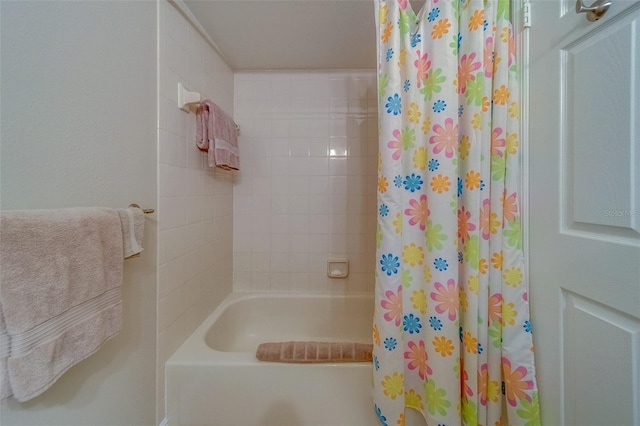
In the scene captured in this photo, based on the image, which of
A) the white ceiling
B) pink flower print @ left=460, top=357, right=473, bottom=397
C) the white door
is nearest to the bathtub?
pink flower print @ left=460, top=357, right=473, bottom=397

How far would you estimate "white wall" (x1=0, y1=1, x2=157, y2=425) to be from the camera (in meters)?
0.50

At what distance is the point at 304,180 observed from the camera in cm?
166

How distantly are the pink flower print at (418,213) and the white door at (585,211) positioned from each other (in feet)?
1.11

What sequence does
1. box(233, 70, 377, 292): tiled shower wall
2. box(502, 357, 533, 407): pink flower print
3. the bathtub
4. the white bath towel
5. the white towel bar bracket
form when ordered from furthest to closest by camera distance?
box(233, 70, 377, 292): tiled shower wall < the white towel bar bracket < the bathtub < box(502, 357, 533, 407): pink flower print < the white bath towel

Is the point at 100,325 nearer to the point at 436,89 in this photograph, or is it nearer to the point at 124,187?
the point at 124,187

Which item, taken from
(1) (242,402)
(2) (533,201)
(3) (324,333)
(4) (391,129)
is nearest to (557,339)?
(2) (533,201)

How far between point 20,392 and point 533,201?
1379mm

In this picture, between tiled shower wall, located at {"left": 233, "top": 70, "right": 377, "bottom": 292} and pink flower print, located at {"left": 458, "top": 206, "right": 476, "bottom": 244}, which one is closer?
pink flower print, located at {"left": 458, "top": 206, "right": 476, "bottom": 244}

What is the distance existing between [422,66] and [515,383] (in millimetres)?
1109

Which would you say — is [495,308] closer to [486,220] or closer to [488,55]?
[486,220]

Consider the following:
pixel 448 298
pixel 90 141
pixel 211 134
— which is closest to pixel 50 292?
pixel 90 141

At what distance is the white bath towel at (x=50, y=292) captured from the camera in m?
0.43

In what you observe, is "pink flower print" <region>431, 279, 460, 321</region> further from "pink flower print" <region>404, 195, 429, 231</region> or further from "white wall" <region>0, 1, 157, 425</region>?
"white wall" <region>0, 1, 157, 425</region>

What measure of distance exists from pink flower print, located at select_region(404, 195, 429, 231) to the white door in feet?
1.11
